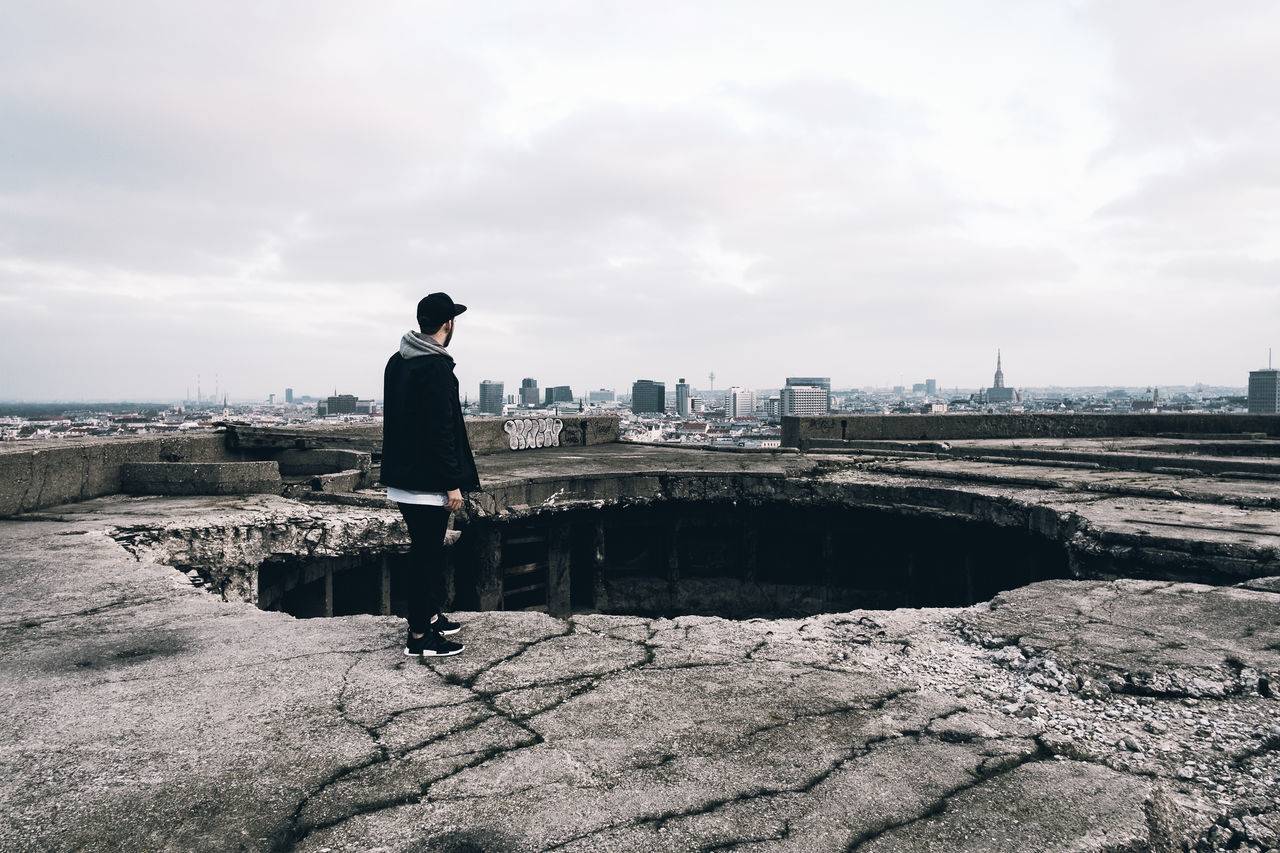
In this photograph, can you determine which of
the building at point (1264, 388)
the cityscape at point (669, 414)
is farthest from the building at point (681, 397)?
the building at point (1264, 388)

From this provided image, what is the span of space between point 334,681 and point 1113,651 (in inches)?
124

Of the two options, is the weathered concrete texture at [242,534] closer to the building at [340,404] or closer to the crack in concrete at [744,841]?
the crack in concrete at [744,841]

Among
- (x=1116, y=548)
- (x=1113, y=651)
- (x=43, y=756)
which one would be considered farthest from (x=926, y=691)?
(x=1116, y=548)

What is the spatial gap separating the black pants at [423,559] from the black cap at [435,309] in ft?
2.65

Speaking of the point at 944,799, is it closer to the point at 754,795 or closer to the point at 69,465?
the point at 754,795

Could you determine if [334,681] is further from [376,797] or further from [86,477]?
[86,477]

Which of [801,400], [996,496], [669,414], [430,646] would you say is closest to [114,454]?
[430,646]

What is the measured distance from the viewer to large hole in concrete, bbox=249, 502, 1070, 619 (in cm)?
859

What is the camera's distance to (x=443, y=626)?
10.6ft

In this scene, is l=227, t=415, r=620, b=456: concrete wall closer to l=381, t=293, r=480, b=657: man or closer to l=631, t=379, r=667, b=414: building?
l=381, t=293, r=480, b=657: man

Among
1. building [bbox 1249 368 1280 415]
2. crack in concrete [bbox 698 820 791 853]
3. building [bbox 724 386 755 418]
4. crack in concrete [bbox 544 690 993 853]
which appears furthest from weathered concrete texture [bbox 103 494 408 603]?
building [bbox 724 386 755 418]

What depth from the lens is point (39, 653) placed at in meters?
3.03

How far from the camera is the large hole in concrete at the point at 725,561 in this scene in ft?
28.2

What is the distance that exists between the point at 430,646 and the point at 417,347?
1.26 meters
